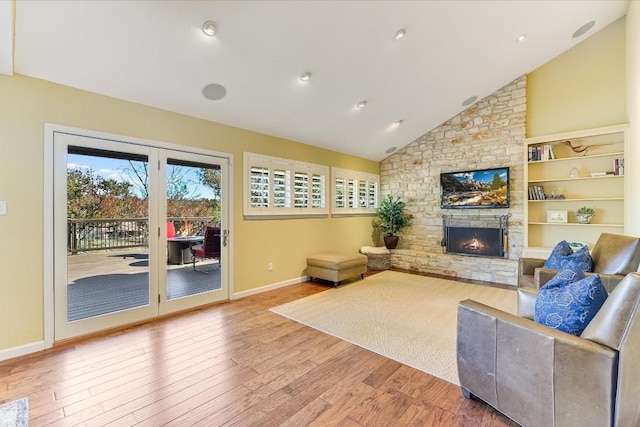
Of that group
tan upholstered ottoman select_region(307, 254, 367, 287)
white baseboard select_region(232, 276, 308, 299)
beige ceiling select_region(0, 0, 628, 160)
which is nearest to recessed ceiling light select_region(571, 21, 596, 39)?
beige ceiling select_region(0, 0, 628, 160)

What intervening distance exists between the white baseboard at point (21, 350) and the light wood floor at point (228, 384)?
0.09 metres

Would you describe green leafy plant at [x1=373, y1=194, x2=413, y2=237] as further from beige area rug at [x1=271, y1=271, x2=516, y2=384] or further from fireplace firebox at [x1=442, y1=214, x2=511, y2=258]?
beige area rug at [x1=271, y1=271, x2=516, y2=384]

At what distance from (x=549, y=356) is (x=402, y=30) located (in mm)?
3532

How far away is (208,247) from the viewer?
418 centimetres

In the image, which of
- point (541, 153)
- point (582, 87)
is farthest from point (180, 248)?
point (582, 87)

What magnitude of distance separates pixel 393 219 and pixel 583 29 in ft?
14.7

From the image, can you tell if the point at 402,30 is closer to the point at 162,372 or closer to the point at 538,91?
the point at 538,91

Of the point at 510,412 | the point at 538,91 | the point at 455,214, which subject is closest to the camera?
the point at 510,412

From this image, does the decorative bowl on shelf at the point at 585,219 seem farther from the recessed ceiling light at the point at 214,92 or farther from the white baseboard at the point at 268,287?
the recessed ceiling light at the point at 214,92

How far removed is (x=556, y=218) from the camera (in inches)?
200

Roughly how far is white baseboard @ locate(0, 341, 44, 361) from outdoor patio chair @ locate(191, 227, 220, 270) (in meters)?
1.73

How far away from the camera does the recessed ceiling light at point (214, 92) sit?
3.49m

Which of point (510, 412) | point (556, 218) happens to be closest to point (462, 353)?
point (510, 412)

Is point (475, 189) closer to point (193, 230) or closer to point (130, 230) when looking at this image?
point (193, 230)
